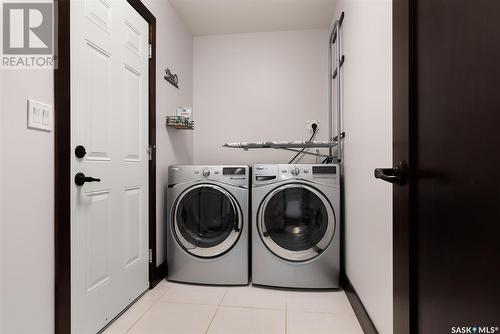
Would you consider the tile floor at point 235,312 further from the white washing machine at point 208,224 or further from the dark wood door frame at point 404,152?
the dark wood door frame at point 404,152

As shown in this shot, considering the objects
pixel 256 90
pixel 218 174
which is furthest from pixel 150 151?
pixel 256 90

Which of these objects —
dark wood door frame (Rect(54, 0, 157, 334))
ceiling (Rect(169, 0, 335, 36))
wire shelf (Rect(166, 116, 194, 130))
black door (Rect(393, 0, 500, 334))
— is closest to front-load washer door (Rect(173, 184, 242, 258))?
wire shelf (Rect(166, 116, 194, 130))

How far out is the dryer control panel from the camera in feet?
6.34

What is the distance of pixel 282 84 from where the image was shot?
2.83 meters

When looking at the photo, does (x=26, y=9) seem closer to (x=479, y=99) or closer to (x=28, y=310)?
(x=28, y=310)

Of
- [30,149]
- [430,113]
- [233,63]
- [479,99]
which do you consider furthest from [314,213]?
[233,63]

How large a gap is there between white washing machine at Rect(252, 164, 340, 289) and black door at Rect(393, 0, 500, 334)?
1.18 metres

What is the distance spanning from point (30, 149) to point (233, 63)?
229 cm

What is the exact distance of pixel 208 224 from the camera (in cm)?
205

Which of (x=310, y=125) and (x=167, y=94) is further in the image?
(x=310, y=125)

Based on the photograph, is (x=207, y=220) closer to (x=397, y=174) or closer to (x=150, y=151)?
(x=150, y=151)

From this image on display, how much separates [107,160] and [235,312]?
1234 mm

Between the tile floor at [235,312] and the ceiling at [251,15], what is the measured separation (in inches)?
97.9

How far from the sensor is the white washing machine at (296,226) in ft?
6.25
